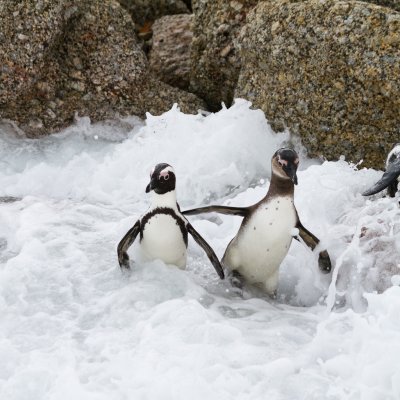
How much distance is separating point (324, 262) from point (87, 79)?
3.34 m

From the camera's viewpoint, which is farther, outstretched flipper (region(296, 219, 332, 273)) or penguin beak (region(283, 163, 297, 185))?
outstretched flipper (region(296, 219, 332, 273))

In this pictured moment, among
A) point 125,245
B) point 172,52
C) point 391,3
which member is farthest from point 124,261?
point 172,52

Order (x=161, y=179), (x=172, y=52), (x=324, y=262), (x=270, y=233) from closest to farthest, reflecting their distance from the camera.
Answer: (x=161, y=179) → (x=270, y=233) → (x=324, y=262) → (x=172, y=52)

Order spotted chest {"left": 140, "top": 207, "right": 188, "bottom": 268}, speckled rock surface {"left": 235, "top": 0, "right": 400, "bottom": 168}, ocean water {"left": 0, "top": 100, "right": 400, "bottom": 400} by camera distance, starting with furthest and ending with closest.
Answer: speckled rock surface {"left": 235, "top": 0, "right": 400, "bottom": 168}, spotted chest {"left": 140, "top": 207, "right": 188, "bottom": 268}, ocean water {"left": 0, "top": 100, "right": 400, "bottom": 400}

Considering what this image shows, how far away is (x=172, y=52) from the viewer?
7.30m

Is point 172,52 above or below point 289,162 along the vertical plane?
above

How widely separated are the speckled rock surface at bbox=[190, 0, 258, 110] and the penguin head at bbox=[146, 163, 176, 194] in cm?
288

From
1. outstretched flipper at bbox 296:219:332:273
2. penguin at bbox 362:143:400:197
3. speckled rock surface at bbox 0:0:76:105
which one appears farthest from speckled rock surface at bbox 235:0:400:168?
speckled rock surface at bbox 0:0:76:105

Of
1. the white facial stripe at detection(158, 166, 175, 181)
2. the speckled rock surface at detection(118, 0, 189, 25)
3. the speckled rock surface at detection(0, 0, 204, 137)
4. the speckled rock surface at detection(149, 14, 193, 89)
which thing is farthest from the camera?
the speckled rock surface at detection(118, 0, 189, 25)

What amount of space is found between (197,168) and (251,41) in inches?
47.4

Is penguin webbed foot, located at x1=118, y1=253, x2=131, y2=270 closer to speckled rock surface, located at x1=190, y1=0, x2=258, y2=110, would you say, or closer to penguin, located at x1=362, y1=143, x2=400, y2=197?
penguin, located at x1=362, y1=143, x2=400, y2=197

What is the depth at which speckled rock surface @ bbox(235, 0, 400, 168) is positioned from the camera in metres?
5.03

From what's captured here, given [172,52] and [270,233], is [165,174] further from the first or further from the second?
[172,52]

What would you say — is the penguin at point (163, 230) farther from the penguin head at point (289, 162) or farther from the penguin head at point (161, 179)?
the penguin head at point (289, 162)
